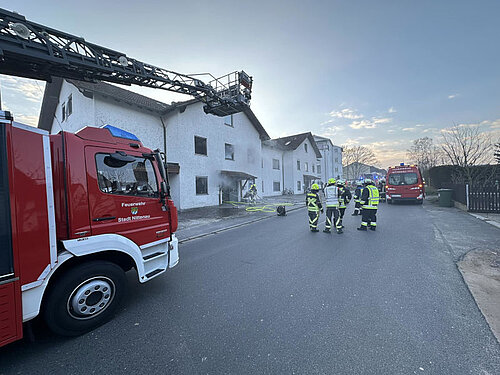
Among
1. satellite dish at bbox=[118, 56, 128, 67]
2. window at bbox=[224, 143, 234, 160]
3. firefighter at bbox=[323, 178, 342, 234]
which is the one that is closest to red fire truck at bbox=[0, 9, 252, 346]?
satellite dish at bbox=[118, 56, 128, 67]

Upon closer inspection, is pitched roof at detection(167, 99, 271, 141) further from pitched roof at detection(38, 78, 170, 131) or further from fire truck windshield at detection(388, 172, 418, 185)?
fire truck windshield at detection(388, 172, 418, 185)

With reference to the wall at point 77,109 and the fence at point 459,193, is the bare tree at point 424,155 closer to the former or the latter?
the fence at point 459,193

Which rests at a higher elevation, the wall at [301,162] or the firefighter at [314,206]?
the wall at [301,162]

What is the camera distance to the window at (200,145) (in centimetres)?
1523

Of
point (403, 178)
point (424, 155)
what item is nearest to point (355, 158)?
point (424, 155)

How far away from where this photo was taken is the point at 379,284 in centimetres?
352

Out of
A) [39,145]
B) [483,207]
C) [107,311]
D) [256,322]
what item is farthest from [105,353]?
[483,207]

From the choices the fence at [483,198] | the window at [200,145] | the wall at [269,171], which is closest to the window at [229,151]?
the window at [200,145]

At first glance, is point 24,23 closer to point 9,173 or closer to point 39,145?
point 39,145

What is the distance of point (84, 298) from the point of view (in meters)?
2.57

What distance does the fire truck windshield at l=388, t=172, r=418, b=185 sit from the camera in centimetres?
1317

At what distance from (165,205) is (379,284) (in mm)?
3727

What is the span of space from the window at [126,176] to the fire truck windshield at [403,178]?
1480 centimetres

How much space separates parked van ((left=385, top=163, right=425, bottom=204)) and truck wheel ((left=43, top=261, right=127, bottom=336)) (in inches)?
602
